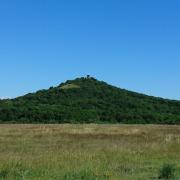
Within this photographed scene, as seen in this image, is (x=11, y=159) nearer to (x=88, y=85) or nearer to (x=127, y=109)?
(x=127, y=109)

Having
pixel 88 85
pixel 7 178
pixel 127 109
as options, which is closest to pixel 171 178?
pixel 7 178

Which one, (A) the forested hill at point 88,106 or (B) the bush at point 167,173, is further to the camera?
(A) the forested hill at point 88,106

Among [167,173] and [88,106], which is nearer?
[167,173]

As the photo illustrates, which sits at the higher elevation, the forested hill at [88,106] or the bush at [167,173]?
the forested hill at [88,106]

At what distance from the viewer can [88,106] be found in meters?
115

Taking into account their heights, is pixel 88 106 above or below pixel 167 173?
above

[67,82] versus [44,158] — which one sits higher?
[67,82]

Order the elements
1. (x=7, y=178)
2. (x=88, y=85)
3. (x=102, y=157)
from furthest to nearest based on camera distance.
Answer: (x=88, y=85)
(x=102, y=157)
(x=7, y=178)

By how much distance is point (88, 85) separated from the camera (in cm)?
13150

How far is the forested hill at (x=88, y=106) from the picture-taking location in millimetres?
98438

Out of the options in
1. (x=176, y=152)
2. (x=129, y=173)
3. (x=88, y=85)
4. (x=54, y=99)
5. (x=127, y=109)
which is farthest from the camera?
(x=88, y=85)

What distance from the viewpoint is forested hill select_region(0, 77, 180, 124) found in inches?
3875

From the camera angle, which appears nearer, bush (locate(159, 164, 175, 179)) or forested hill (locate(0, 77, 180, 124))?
bush (locate(159, 164, 175, 179))

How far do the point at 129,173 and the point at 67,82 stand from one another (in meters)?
121
